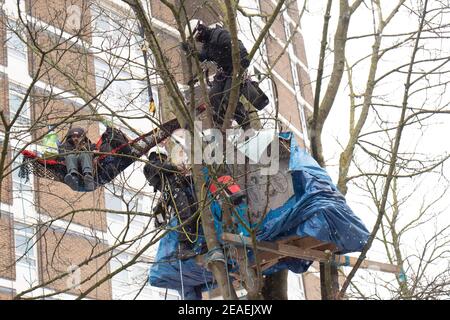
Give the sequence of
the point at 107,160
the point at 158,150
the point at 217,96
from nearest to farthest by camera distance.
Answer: the point at 217,96
the point at 158,150
the point at 107,160

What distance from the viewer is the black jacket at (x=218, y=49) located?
914 cm

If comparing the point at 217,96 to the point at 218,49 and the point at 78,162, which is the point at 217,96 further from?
the point at 78,162

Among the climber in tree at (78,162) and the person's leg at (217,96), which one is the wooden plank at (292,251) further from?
the climber in tree at (78,162)

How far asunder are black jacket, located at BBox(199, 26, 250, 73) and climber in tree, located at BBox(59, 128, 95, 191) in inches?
74.0

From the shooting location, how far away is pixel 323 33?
8.30 m

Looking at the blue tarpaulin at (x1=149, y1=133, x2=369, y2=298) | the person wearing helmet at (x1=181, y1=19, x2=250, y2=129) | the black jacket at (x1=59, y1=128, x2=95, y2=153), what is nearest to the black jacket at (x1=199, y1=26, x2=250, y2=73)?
the person wearing helmet at (x1=181, y1=19, x2=250, y2=129)

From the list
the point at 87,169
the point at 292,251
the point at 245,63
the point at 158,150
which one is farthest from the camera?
the point at 87,169

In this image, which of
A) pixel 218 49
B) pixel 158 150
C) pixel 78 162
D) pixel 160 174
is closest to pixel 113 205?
pixel 78 162

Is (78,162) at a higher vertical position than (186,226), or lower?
higher

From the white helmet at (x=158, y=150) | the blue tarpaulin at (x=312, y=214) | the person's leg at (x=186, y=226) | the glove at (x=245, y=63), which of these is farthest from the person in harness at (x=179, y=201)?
the glove at (x=245, y=63)

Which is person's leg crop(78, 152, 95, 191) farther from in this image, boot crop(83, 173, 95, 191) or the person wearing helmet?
the person wearing helmet

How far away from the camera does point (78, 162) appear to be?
10.5m

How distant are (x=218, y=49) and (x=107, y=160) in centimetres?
213

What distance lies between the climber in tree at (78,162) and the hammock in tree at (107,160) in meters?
0.07
